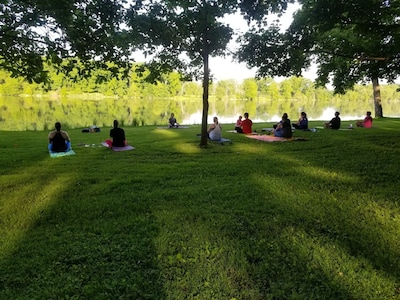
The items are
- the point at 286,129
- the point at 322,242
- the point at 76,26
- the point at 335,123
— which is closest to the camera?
the point at 322,242

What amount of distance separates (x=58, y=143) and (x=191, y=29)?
19.7 feet

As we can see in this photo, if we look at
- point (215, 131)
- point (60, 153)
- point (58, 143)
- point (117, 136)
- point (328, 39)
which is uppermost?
point (328, 39)

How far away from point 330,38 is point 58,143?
1376 centimetres

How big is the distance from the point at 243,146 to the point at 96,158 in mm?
5499

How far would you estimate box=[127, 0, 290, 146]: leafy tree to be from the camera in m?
9.28

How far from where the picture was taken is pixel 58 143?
10625 millimetres

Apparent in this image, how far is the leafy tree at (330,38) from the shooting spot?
879cm

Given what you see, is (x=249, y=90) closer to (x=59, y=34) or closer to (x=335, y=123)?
(x=335, y=123)

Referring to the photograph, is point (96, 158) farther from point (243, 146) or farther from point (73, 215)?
point (243, 146)

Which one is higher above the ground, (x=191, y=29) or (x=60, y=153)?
(x=191, y=29)

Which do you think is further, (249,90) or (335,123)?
(249,90)

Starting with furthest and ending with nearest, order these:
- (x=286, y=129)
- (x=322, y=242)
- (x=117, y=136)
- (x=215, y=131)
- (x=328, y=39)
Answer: (x=328, y=39) → (x=286, y=129) → (x=215, y=131) → (x=117, y=136) → (x=322, y=242)

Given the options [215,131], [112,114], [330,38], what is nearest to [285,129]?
[215,131]

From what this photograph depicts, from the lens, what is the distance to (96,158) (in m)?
9.89
